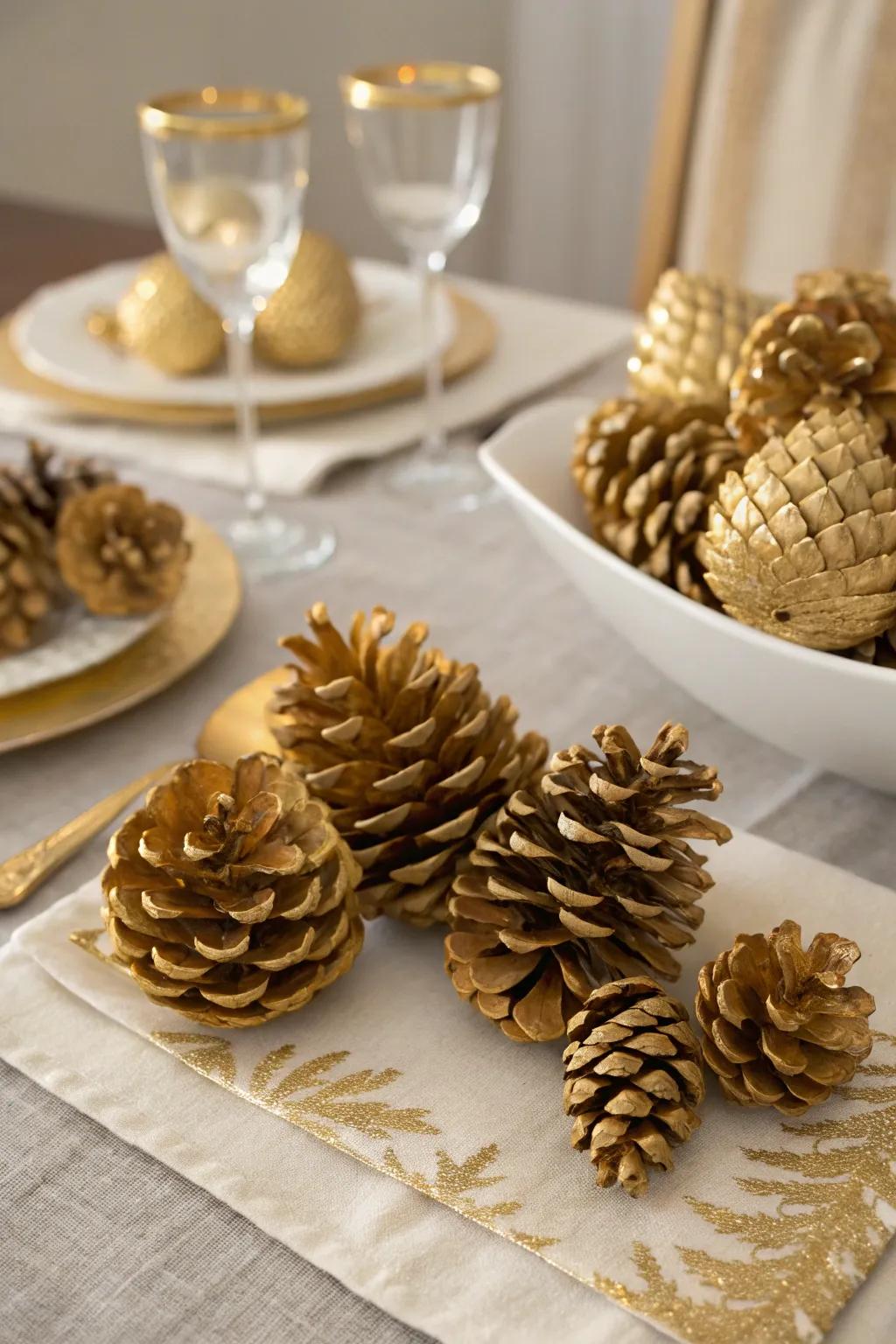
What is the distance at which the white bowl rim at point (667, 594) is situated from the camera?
0.42m

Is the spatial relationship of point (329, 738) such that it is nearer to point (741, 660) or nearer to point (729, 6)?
point (741, 660)

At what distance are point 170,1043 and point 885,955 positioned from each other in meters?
0.22

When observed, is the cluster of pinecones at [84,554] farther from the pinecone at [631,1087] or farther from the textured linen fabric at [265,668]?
the pinecone at [631,1087]

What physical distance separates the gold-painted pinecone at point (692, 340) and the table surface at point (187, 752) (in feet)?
0.39

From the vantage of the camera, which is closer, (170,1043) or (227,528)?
(170,1043)

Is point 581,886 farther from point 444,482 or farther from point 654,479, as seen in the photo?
point 444,482

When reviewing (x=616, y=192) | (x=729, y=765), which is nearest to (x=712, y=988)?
(x=729, y=765)

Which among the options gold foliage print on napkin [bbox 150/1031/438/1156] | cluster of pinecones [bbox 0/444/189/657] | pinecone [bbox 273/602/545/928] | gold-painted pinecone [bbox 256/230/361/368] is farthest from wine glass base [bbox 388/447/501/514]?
gold foliage print on napkin [bbox 150/1031/438/1156]

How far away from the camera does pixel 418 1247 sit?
1.09 feet

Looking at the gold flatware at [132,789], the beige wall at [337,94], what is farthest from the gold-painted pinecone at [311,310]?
the beige wall at [337,94]

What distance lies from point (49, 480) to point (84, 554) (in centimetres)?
5

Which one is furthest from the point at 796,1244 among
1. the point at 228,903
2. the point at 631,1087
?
the point at 228,903

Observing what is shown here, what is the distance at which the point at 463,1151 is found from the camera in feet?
1.16

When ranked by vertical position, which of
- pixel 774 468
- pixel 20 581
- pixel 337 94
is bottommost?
pixel 337 94
